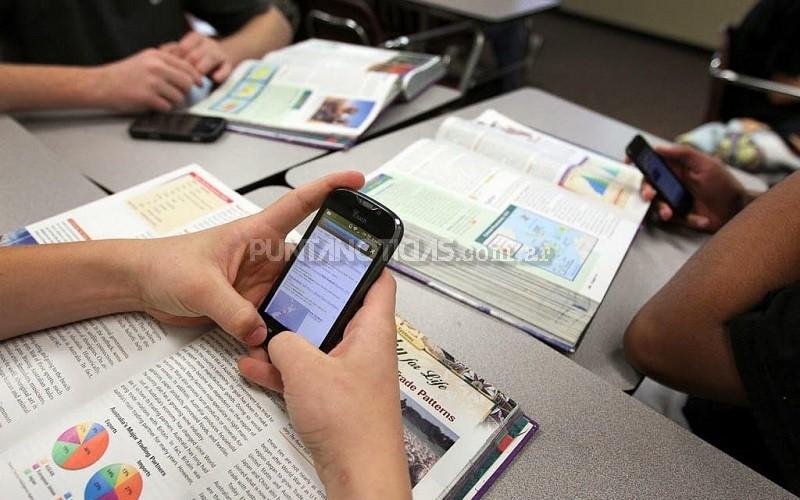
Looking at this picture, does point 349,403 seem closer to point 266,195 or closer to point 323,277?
point 323,277

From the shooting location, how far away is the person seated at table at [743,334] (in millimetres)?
534

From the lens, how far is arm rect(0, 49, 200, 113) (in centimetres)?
98

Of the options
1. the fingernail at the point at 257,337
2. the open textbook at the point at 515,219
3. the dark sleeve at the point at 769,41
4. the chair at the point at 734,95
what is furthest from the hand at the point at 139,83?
the dark sleeve at the point at 769,41

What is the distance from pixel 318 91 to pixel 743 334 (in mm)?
893

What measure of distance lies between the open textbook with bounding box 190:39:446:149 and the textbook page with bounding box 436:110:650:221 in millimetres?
178

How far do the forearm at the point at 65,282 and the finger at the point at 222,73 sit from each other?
0.70 metres

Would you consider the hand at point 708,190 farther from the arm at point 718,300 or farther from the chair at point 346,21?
the chair at point 346,21

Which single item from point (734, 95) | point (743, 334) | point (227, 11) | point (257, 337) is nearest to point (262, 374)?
point (257, 337)

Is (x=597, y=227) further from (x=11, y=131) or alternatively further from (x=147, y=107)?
(x=11, y=131)

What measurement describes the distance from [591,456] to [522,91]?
103 cm

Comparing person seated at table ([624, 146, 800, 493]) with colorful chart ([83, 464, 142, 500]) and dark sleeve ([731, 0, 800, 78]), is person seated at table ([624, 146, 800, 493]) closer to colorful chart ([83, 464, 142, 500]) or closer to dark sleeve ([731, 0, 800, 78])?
colorful chart ([83, 464, 142, 500])

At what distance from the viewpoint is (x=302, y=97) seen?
110 centimetres

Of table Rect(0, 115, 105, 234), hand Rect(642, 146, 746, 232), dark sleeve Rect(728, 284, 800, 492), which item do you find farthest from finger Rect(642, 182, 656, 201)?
table Rect(0, 115, 105, 234)

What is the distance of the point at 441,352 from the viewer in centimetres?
59
